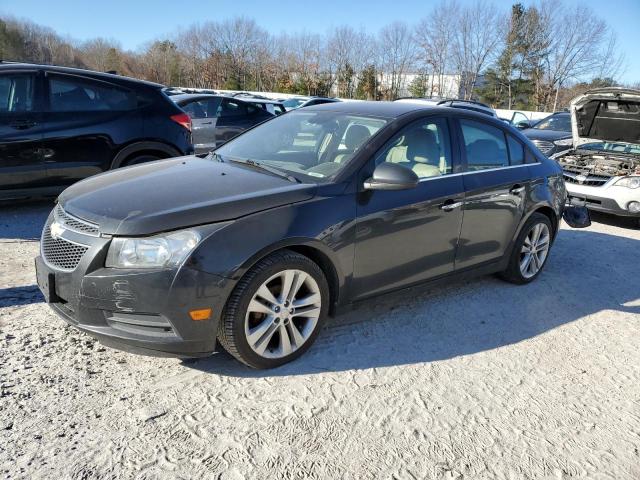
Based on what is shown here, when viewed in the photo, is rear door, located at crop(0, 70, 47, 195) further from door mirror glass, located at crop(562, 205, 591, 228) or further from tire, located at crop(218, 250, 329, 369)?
door mirror glass, located at crop(562, 205, 591, 228)

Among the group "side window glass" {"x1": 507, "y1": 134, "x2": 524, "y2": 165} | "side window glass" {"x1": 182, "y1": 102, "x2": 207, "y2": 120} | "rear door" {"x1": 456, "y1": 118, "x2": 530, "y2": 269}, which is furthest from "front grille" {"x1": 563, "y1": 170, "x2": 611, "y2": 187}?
"side window glass" {"x1": 182, "y1": 102, "x2": 207, "y2": 120}

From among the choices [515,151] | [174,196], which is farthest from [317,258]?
[515,151]

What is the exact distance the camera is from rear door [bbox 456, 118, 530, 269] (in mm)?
4152

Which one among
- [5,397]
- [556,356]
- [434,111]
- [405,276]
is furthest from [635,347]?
[5,397]

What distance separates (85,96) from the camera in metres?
6.13

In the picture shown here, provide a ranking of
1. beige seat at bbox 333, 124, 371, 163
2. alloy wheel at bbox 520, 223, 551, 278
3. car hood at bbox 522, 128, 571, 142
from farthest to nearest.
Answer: car hood at bbox 522, 128, 571, 142 < alloy wheel at bbox 520, 223, 551, 278 < beige seat at bbox 333, 124, 371, 163

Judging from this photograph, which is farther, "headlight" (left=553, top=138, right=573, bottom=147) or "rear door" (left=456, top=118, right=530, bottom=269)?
"headlight" (left=553, top=138, right=573, bottom=147)

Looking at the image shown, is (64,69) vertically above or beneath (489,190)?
above

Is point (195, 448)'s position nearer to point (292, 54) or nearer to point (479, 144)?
point (479, 144)

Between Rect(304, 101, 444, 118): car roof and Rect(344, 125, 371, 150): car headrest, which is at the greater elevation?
Rect(304, 101, 444, 118): car roof

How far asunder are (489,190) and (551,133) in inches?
384

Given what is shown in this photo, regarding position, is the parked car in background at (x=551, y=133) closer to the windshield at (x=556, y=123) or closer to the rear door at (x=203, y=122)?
the windshield at (x=556, y=123)

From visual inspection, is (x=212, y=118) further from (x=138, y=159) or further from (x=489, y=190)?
(x=489, y=190)

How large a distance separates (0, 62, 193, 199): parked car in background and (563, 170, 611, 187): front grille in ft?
19.9
